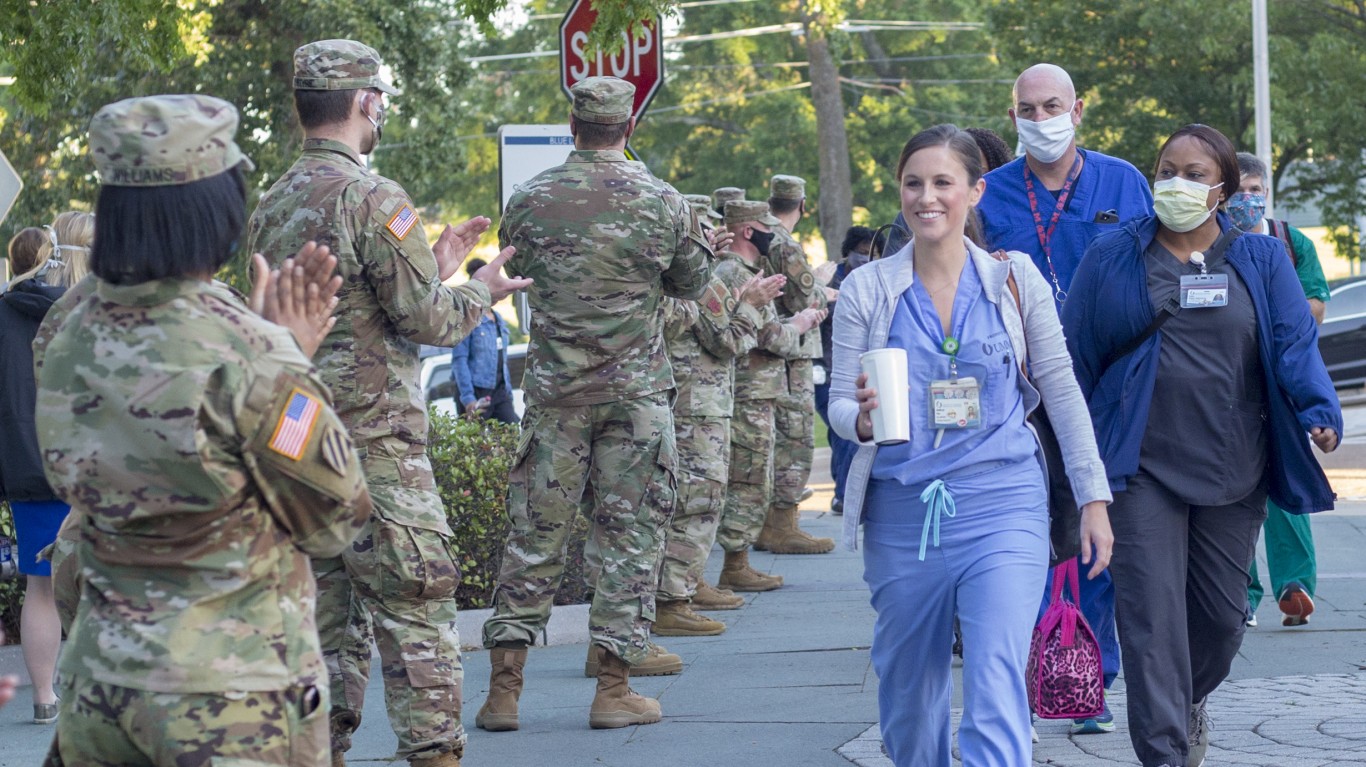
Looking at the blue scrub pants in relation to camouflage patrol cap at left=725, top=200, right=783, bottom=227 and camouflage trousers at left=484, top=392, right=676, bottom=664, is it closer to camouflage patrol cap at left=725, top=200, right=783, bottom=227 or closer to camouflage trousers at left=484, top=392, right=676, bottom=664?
camouflage trousers at left=484, top=392, right=676, bottom=664

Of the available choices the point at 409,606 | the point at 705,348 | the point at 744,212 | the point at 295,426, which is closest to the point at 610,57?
the point at 744,212

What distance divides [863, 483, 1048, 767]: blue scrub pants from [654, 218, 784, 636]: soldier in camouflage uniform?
4120 millimetres

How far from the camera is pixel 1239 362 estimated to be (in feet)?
17.3

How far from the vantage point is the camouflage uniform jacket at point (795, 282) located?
10.7 m

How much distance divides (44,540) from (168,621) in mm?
4793

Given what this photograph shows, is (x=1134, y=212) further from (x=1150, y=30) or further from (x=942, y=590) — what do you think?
(x=1150, y=30)

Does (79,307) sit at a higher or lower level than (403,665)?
higher

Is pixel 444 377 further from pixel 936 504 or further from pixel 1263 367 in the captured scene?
pixel 936 504

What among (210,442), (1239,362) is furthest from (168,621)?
(1239,362)

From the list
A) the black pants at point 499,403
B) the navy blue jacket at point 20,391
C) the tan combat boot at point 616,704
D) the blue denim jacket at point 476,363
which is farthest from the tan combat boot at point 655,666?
the black pants at point 499,403

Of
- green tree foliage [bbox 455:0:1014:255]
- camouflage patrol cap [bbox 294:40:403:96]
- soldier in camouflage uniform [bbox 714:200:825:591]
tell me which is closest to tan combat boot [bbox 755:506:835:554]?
soldier in camouflage uniform [bbox 714:200:825:591]

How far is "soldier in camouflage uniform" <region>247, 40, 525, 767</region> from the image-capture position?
17.1ft

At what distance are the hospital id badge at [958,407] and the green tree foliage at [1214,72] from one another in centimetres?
2384

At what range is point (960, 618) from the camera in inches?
173
